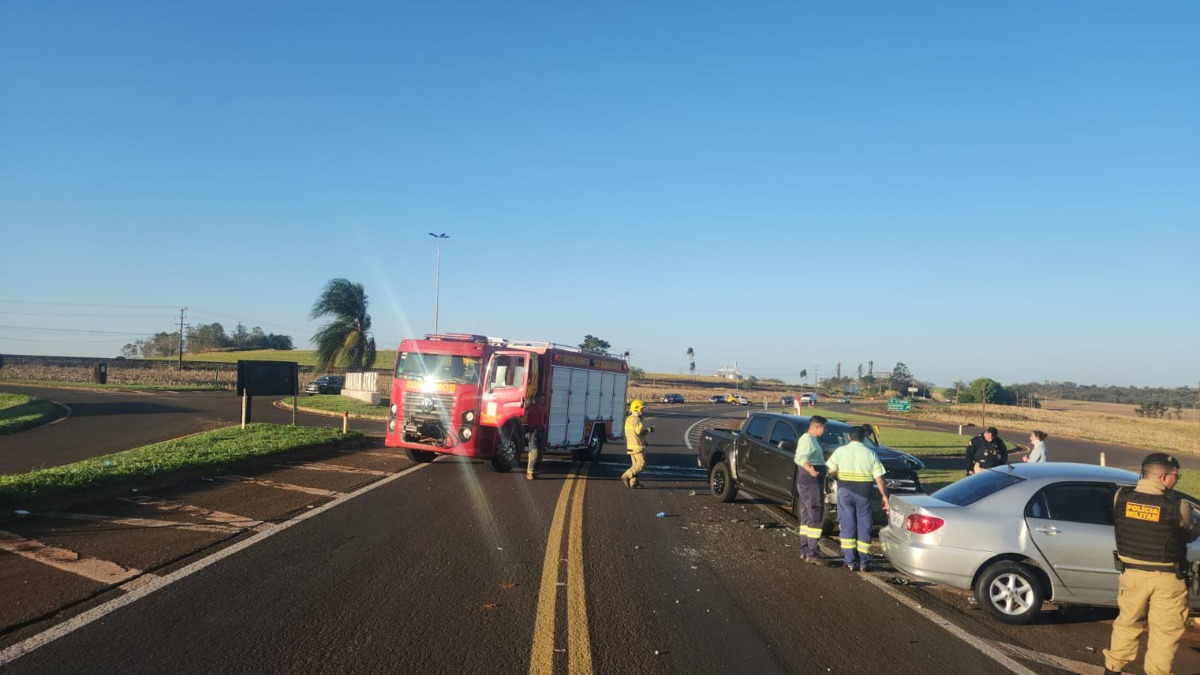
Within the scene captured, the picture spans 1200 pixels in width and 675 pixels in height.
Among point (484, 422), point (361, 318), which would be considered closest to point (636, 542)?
point (484, 422)

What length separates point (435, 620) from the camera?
19.4 ft

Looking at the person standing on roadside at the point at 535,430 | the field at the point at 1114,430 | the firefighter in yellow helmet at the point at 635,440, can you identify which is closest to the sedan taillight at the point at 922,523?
the firefighter in yellow helmet at the point at 635,440

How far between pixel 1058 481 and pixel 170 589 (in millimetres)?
8240

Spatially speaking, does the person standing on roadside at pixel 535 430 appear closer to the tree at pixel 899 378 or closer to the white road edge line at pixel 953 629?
the white road edge line at pixel 953 629

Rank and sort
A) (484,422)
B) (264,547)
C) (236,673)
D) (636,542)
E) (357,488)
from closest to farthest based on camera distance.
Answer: (236,673), (264,547), (636,542), (357,488), (484,422)

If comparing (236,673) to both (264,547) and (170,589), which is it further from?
(264,547)

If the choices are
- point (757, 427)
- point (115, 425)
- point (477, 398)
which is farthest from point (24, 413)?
point (757, 427)

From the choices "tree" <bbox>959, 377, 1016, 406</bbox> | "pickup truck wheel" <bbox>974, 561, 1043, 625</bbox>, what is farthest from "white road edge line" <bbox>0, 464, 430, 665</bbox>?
"tree" <bbox>959, 377, 1016, 406</bbox>

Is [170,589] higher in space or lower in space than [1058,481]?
lower

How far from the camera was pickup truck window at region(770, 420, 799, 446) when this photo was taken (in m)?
11.9

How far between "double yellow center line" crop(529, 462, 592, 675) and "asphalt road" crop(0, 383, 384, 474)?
12.6 metres

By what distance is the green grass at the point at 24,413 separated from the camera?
938 inches

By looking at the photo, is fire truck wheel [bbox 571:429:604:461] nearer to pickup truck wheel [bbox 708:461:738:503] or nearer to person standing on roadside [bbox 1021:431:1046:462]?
pickup truck wheel [bbox 708:461:738:503]

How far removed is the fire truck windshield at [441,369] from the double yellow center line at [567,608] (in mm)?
6080
